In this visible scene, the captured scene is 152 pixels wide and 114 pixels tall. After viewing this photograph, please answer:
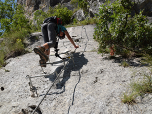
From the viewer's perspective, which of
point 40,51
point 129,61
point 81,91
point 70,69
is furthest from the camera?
point 70,69

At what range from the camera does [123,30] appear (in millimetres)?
3367

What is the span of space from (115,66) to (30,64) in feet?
8.54

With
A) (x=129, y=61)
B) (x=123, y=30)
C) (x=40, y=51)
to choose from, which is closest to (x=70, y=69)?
(x=40, y=51)

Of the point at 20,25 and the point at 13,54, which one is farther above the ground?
the point at 20,25

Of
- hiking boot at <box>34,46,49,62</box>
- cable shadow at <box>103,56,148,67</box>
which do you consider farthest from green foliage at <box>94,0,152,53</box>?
hiking boot at <box>34,46,49,62</box>

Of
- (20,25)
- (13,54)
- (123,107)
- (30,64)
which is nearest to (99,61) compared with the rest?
(123,107)

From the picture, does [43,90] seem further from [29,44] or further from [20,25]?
[20,25]

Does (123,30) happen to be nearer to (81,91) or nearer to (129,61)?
(129,61)

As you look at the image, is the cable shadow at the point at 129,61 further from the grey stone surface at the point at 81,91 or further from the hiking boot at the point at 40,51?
the hiking boot at the point at 40,51

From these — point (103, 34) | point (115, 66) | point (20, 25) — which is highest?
point (20, 25)

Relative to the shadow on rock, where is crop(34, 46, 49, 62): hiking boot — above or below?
above

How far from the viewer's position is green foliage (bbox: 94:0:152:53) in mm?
3098

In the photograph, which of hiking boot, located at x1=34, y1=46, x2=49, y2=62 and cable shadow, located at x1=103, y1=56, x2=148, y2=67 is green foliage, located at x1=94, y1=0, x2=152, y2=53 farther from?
hiking boot, located at x1=34, y1=46, x2=49, y2=62

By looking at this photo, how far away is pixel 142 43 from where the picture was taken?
3260 mm
